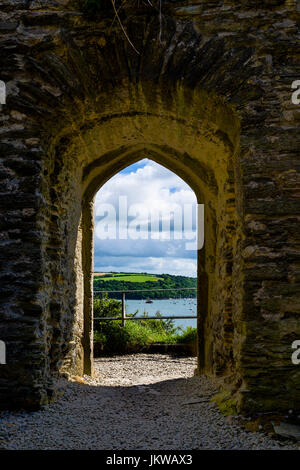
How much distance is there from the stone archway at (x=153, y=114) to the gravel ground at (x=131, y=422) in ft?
0.70

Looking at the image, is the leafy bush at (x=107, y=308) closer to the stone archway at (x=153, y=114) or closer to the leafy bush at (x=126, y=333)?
the leafy bush at (x=126, y=333)

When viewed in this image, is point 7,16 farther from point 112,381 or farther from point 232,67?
point 112,381

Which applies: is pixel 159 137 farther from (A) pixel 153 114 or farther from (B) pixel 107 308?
(B) pixel 107 308

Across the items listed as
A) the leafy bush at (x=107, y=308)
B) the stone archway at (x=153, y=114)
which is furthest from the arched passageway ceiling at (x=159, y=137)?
the leafy bush at (x=107, y=308)

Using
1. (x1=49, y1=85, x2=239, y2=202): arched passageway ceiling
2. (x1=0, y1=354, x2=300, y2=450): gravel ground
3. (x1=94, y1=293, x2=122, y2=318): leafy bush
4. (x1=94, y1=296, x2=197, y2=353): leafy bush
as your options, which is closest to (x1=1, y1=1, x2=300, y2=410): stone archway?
(x1=49, y1=85, x2=239, y2=202): arched passageway ceiling

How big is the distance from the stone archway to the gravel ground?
0.70 feet

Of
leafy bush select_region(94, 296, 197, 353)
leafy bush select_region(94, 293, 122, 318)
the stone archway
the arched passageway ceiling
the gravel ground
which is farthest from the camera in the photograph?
leafy bush select_region(94, 293, 122, 318)

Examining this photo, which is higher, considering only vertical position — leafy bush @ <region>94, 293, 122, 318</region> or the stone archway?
the stone archway

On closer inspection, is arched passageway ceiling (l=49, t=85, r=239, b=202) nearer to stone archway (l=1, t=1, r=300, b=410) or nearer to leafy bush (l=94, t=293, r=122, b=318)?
stone archway (l=1, t=1, r=300, b=410)

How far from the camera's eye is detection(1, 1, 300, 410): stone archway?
2.85 m

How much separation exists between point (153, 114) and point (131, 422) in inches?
111

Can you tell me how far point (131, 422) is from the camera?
3.09 m

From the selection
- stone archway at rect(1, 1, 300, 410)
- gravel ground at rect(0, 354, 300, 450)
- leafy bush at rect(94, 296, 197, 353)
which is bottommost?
leafy bush at rect(94, 296, 197, 353)

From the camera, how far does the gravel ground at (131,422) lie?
2539mm
